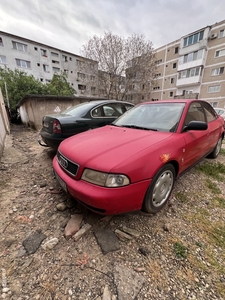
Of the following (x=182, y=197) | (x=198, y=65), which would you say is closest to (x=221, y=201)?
(x=182, y=197)

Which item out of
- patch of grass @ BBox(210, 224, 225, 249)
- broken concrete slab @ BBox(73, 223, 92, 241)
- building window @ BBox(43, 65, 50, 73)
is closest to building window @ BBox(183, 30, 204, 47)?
building window @ BBox(43, 65, 50, 73)

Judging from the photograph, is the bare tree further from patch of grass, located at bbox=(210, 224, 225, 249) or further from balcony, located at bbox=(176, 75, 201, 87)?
patch of grass, located at bbox=(210, 224, 225, 249)

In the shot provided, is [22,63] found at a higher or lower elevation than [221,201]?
higher

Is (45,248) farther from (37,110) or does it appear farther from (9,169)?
(37,110)

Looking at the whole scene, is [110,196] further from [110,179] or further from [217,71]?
[217,71]

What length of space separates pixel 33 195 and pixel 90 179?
1.41 m

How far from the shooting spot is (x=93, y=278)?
1175mm

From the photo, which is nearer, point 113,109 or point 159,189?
point 159,189

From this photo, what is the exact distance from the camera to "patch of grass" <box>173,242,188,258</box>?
1364 mm

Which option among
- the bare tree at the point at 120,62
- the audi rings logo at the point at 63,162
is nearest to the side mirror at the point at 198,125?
the audi rings logo at the point at 63,162

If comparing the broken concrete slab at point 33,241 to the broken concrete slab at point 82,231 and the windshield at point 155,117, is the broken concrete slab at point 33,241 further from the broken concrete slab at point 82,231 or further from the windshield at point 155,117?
the windshield at point 155,117

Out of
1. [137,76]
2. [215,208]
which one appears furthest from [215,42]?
[215,208]

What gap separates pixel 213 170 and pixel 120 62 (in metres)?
18.2

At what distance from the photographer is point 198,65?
22.5m
